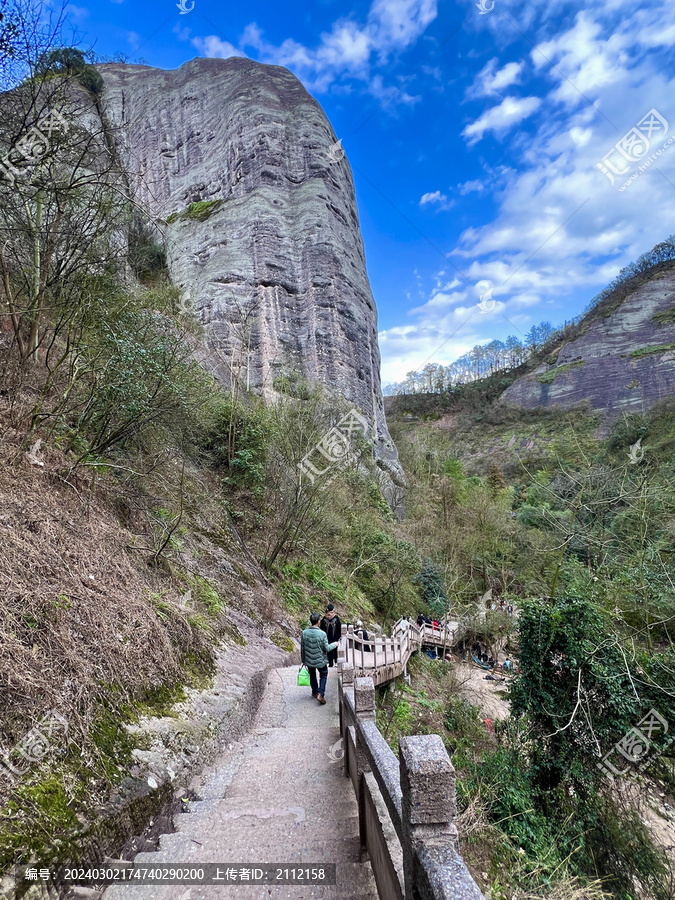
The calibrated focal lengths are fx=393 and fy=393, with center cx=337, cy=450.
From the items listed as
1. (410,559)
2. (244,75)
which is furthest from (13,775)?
(244,75)

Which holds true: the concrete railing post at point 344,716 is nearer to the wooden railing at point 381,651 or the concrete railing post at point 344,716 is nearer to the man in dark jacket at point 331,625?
the man in dark jacket at point 331,625

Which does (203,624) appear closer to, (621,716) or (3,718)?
(3,718)

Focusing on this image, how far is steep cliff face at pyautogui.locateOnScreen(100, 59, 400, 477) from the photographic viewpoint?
78.3 feet

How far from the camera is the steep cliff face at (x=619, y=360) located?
165ft

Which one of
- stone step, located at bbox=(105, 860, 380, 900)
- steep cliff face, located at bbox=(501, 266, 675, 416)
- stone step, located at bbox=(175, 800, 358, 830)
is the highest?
steep cliff face, located at bbox=(501, 266, 675, 416)

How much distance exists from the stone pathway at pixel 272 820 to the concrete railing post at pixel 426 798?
1.33 metres

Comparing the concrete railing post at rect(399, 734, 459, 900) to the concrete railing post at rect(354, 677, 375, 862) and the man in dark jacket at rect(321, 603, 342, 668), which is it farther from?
the man in dark jacket at rect(321, 603, 342, 668)

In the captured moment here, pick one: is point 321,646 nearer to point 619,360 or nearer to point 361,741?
point 361,741

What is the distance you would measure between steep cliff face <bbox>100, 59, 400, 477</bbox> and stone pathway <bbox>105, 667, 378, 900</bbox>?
1773 centimetres

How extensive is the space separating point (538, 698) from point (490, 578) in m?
17.5

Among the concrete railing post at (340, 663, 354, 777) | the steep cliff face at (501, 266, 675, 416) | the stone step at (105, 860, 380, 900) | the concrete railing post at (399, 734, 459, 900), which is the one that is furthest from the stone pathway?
the steep cliff face at (501, 266, 675, 416)

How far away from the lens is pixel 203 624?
6.66 meters

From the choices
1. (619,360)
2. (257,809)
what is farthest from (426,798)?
(619,360)

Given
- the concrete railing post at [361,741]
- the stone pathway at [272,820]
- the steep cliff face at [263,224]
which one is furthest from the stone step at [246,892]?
the steep cliff face at [263,224]
